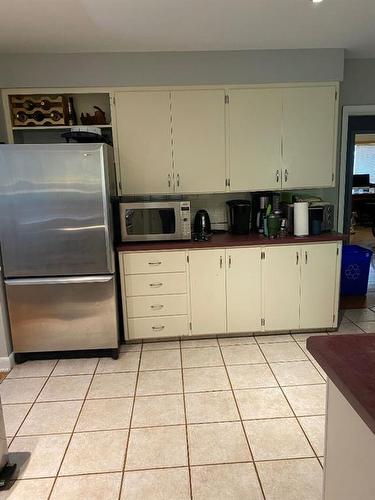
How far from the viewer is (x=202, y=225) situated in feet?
10.7

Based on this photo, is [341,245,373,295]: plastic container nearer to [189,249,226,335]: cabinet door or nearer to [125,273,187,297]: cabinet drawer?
[189,249,226,335]: cabinet door

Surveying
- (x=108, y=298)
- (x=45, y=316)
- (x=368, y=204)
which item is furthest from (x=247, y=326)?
(x=368, y=204)

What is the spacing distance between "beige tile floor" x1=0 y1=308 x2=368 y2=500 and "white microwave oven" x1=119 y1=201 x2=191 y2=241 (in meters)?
0.98

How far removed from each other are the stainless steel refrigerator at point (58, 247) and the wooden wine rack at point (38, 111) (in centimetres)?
56

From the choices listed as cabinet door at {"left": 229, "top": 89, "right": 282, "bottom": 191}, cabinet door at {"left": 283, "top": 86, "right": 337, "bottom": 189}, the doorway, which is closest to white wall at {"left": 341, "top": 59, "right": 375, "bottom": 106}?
the doorway

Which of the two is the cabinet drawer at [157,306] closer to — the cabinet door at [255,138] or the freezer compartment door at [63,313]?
the freezer compartment door at [63,313]

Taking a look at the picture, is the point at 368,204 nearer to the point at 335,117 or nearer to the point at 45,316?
the point at 335,117

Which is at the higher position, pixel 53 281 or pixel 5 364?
pixel 53 281

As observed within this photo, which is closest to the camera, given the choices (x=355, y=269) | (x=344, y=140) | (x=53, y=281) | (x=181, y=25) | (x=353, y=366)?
(x=353, y=366)

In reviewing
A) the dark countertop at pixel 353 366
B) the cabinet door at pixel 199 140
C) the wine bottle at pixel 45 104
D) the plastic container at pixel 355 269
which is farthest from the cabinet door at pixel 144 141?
the dark countertop at pixel 353 366

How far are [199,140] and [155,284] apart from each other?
1300mm

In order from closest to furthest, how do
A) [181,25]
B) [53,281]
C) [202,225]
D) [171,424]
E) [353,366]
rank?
[353,366] < [171,424] < [181,25] < [53,281] < [202,225]

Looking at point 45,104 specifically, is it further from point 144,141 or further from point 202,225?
point 202,225

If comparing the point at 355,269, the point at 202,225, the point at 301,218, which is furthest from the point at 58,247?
the point at 355,269
